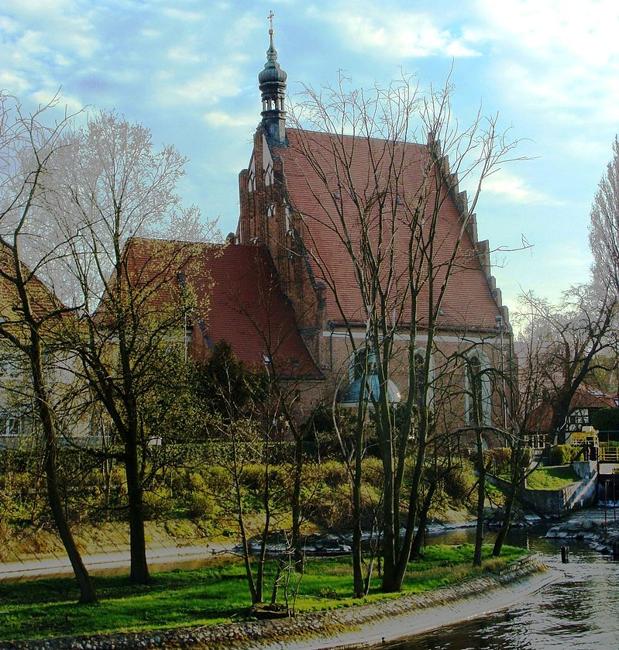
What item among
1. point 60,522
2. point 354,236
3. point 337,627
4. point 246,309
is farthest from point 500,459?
point 60,522

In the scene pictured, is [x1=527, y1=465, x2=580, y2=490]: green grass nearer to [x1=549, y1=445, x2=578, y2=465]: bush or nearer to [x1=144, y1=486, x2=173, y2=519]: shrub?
[x1=549, y1=445, x2=578, y2=465]: bush

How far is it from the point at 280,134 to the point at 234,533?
924 inches

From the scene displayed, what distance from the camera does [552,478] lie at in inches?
1527

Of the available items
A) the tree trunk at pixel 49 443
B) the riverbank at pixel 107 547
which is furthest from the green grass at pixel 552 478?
the tree trunk at pixel 49 443

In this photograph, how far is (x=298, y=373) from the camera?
124 feet

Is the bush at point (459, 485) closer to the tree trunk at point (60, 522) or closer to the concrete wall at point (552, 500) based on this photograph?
the concrete wall at point (552, 500)

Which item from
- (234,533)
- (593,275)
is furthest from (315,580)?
(593,275)

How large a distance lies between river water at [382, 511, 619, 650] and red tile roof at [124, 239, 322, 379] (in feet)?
57.8

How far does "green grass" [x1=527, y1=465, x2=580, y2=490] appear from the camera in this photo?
1467 inches

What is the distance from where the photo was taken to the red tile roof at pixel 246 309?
123 ft

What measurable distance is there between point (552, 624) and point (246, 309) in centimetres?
2462

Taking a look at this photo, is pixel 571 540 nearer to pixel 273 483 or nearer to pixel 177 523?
pixel 273 483

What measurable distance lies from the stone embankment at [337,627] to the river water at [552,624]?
38 centimetres

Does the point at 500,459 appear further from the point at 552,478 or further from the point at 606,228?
the point at 606,228
